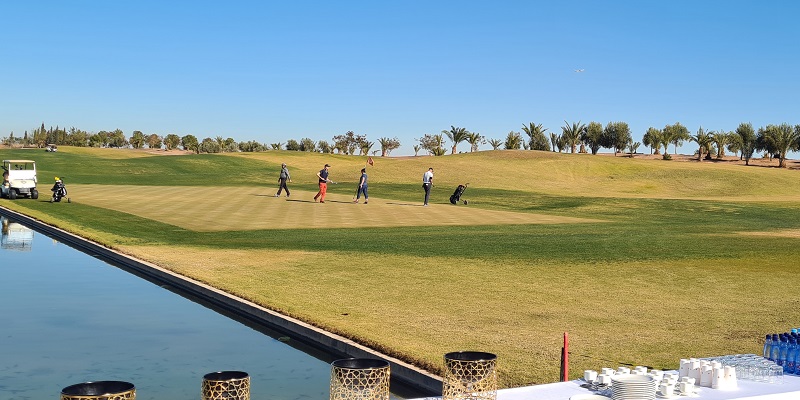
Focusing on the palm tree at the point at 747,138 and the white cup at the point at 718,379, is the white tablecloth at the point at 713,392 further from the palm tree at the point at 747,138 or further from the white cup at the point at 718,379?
the palm tree at the point at 747,138

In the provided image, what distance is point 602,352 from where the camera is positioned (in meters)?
11.9

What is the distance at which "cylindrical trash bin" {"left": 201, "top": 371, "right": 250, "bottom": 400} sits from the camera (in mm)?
6793

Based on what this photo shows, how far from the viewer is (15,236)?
1171 inches

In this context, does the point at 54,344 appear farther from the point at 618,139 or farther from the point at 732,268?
the point at 618,139

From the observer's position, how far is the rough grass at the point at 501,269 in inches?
507

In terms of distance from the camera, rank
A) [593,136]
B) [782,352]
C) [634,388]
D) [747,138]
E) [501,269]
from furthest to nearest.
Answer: [593,136], [747,138], [501,269], [782,352], [634,388]

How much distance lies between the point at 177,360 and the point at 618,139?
15178cm

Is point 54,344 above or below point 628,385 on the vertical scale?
below

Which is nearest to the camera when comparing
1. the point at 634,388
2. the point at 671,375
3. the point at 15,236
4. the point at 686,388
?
the point at 634,388

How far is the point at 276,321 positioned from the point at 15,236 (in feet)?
63.0

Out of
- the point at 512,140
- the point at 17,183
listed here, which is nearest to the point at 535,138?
the point at 512,140

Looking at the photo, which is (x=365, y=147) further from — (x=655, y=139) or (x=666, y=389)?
(x=666, y=389)

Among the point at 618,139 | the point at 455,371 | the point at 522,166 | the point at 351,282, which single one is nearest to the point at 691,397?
the point at 455,371

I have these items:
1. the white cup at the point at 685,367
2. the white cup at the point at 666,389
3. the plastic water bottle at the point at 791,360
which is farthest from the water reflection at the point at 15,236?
the plastic water bottle at the point at 791,360
